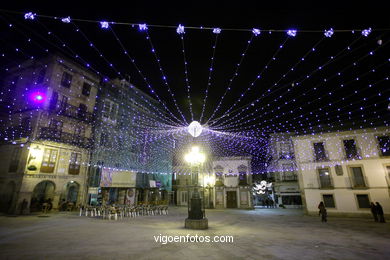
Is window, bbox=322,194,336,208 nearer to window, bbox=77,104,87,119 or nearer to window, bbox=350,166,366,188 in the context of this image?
window, bbox=350,166,366,188

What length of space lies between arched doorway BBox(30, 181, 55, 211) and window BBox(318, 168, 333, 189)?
23230 mm

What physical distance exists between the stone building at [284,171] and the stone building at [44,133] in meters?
23.8

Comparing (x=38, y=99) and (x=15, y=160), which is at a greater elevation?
(x=38, y=99)

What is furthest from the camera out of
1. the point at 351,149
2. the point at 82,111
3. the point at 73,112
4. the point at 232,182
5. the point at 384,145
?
the point at 232,182

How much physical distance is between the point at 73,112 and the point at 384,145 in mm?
26906

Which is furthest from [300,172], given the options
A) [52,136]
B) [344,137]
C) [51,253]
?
[52,136]

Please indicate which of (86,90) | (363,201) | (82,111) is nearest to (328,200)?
(363,201)

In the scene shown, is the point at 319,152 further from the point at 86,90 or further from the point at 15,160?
the point at 15,160

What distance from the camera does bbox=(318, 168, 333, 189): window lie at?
1739 centimetres

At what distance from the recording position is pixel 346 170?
16.9m

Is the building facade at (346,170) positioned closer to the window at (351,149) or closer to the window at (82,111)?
the window at (351,149)

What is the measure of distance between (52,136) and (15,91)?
6.42m

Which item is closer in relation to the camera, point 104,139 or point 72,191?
point 72,191

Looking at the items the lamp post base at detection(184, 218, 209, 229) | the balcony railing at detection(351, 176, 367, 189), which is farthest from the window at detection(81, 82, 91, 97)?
the balcony railing at detection(351, 176, 367, 189)
